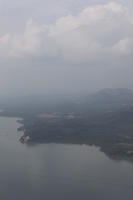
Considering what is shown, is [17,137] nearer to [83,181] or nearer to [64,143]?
[64,143]

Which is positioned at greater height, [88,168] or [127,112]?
[127,112]

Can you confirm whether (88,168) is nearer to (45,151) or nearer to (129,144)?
(45,151)

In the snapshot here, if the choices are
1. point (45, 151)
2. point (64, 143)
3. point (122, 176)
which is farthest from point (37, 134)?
point (122, 176)

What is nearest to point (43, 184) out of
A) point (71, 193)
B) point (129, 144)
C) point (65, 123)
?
point (71, 193)

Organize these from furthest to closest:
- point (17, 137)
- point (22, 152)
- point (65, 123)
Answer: point (65, 123), point (17, 137), point (22, 152)

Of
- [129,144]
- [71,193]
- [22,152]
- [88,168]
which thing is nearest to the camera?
[71,193]

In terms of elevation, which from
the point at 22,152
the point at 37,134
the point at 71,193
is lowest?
the point at 71,193

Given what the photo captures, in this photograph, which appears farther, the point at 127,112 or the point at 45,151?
the point at 127,112
